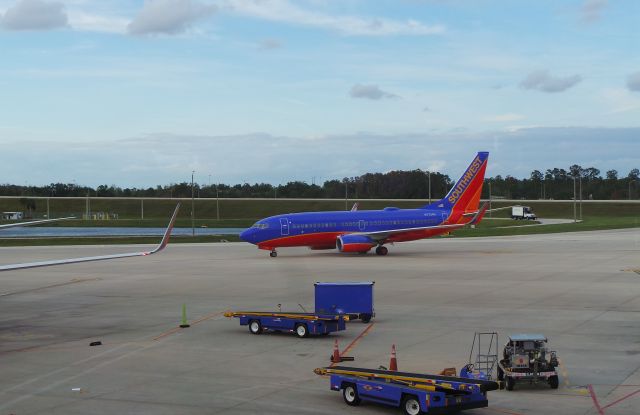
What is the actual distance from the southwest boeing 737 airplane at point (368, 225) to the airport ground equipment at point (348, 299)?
1361 inches

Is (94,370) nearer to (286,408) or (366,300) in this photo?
(286,408)

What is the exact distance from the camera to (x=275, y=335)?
31531 mm

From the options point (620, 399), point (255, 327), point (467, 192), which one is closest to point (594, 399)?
point (620, 399)

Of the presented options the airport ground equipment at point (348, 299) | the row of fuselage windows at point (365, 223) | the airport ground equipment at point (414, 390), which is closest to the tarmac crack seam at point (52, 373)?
the airport ground equipment at point (348, 299)

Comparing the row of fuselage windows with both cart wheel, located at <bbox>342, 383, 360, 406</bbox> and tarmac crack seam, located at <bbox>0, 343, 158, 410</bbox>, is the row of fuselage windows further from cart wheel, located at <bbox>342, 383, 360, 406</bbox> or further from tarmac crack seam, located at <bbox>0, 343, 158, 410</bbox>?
cart wheel, located at <bbox>342, 383, 360, 406</bbox>

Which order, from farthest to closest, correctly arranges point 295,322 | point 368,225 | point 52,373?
point 368,225 < point 295,322 < point 52,373

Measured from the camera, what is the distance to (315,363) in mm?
25859

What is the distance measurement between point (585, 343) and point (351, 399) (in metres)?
11.6

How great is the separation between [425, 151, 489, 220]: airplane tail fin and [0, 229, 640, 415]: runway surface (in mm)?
9836

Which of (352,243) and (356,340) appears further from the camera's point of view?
(352,243)

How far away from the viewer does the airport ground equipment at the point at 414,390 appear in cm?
1919

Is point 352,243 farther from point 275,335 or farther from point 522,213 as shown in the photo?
point 522,213

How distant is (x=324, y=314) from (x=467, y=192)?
150 ft

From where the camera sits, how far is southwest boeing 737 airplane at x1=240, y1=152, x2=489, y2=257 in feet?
227
